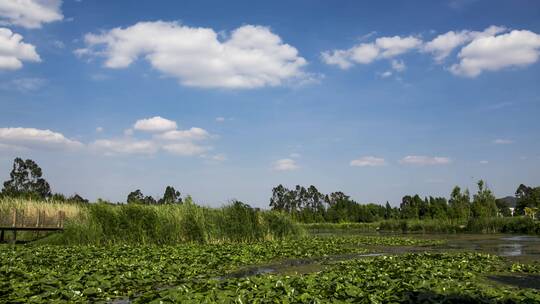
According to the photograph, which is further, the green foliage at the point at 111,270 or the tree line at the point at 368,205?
the tree line at the point at 368,205

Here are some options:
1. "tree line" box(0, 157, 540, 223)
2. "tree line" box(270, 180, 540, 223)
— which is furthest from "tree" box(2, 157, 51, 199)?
"tree line" box(270, 180, 540, 223)

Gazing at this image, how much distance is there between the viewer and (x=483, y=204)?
149 ft

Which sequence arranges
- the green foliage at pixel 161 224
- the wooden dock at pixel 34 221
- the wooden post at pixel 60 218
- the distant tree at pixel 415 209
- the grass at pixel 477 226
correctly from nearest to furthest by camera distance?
the green foliage at pixel 161 224, the wooden dock at pixel 34 221, the wooden post at pixel 60 218, the grass at pixel 477 226, the distant tree at pixel 415 209

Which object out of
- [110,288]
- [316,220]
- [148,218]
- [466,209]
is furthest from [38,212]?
[316,220]

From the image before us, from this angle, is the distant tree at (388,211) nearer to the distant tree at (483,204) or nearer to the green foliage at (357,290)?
the distant tree at (483,204)

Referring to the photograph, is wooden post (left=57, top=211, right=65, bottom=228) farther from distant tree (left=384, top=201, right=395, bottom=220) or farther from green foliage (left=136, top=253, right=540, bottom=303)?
distant tree (left=384, top=201, right=395, bottom=220)

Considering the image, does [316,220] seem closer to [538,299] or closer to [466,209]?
[466,209]

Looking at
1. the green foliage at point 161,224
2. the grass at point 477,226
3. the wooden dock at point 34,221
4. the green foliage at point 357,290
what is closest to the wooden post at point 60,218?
the wooden dock at point 34,221

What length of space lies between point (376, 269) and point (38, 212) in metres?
21.0

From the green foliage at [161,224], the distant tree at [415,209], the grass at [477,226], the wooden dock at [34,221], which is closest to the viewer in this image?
the green foliage at [161,224]

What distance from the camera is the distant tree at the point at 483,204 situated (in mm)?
42216

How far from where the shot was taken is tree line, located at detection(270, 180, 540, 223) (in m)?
44.5

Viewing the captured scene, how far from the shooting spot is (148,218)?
817 inches

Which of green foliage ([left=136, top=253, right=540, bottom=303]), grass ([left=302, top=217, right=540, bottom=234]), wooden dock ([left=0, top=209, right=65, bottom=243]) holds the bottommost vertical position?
grass ([left=302, top=217, right=540, bottom=234])
